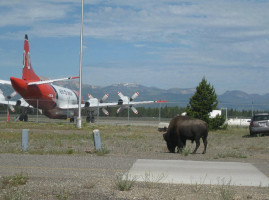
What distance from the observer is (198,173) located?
11047 mm

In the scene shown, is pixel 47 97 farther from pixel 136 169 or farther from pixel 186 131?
pixel 136 169

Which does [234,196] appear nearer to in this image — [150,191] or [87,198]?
[150,191]

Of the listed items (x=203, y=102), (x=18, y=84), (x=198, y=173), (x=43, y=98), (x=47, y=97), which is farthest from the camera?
(x=47, y=97)

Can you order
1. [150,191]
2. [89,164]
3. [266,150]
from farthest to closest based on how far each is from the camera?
[266,150]
[89,164]
[150,191]

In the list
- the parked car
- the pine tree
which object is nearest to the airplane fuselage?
the pine tree

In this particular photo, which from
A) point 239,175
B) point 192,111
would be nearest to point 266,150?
point 239,175

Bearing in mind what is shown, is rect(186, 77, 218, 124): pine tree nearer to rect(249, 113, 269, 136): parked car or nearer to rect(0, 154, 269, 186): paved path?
rect(249, 113, 269, 136): parked car

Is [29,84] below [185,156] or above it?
above

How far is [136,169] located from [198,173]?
1.57m

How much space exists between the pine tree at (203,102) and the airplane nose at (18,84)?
16.9m

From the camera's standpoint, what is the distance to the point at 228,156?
15.7 m

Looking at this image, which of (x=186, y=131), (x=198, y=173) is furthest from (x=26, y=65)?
(x=198, y=173)

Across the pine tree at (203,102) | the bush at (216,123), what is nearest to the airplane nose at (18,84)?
the pine tree at (203,102)

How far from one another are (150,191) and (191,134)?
27.6 feet
